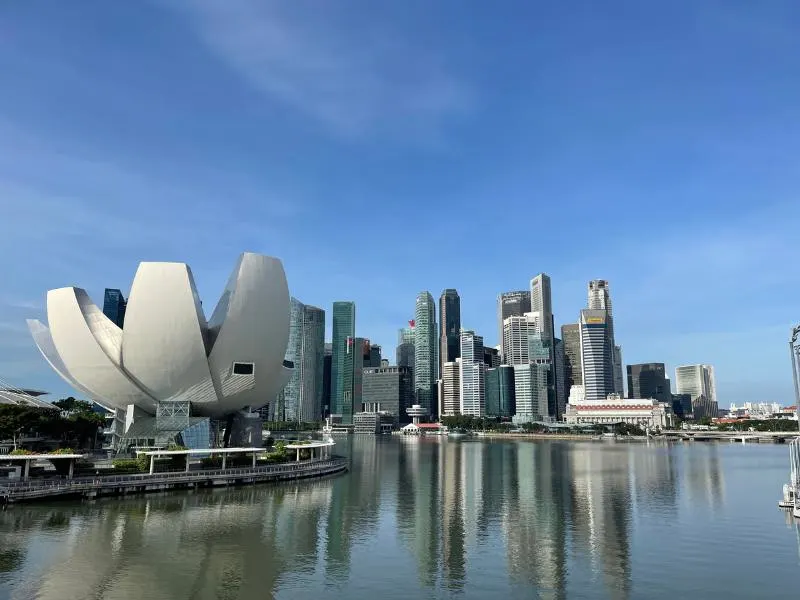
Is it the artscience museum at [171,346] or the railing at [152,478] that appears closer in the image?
the railing at [152,478]

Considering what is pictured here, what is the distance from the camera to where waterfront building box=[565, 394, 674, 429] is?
568 ft

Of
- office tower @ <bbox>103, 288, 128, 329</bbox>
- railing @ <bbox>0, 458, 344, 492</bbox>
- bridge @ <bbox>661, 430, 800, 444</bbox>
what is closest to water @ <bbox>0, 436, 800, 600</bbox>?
railing @ <bbox>0, 458, 344, 492</bbox>

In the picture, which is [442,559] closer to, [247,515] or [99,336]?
[247,515]

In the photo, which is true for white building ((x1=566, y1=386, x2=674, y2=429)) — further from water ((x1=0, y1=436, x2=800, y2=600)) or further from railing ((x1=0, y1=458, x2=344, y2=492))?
railing ((x1=0, y1=458, x2=344, y2=492))

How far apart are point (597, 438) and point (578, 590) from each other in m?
142

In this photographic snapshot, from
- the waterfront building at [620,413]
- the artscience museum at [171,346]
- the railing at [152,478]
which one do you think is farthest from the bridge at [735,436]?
the artscience museum at [171,346]

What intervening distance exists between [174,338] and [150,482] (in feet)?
38.8

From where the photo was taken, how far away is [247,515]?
1144 inches

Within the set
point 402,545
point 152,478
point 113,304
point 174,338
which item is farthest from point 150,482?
point 113,304

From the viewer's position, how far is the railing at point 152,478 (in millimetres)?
Answer: 30766

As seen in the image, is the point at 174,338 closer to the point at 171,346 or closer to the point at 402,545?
the point at 171,346

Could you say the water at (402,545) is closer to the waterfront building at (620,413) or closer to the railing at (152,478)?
the railing at (152,478)

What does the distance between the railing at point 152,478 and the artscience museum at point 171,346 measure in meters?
7.80

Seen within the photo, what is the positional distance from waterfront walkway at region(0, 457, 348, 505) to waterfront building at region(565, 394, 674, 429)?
148772 mm
